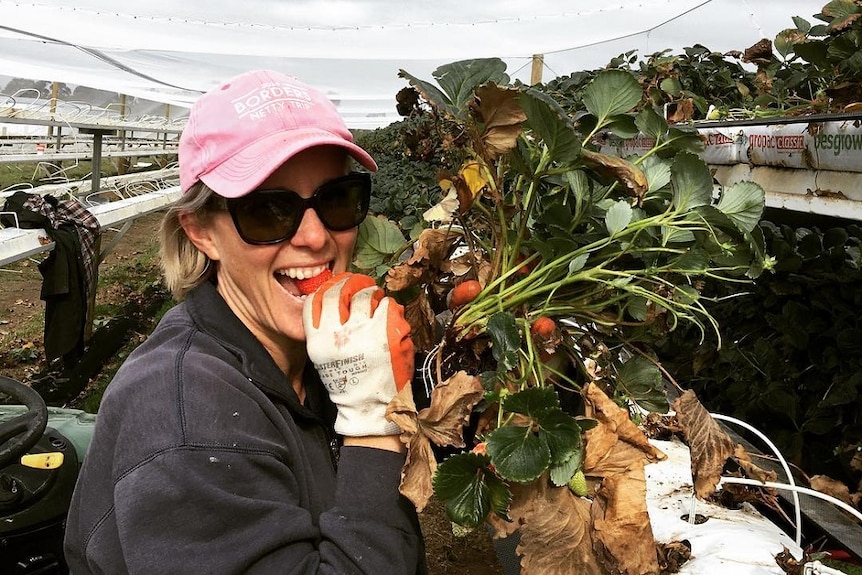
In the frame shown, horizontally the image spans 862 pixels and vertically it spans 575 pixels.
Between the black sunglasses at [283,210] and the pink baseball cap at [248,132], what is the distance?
0.06 m

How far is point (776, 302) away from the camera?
11.9ft

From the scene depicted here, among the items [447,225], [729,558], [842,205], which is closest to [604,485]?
[729,558]

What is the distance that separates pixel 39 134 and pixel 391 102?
9129 mm

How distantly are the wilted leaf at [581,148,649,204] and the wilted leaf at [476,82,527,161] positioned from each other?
148mm

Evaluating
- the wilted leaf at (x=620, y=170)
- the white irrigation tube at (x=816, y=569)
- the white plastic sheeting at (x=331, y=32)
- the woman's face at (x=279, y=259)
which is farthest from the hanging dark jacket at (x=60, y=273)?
the white irrigation tube at (x=816, y=569)

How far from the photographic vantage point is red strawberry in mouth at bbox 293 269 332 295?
61.2 inches

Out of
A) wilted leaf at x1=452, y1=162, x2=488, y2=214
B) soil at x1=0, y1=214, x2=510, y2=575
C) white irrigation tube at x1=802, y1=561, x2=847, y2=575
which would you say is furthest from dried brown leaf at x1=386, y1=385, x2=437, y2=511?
soil at x1=0, y1=214, x2=510, y2=575

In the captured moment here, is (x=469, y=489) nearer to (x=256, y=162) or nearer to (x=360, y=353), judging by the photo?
(x=360, y=353)

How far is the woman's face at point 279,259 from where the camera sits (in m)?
1.52

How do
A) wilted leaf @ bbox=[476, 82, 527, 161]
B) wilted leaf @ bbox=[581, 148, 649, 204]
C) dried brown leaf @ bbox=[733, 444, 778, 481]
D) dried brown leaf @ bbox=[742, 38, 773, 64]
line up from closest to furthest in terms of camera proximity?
Result: wilted leaf @ bbox=[476, 82, 527, 161] < wilted leaf @ bbox=[581, 148, 649, 204] < dried brown leaf @ bbox=[733, 444, 778, 481] < dried brown leaf @ bbox=[742, 38, 773, 64]

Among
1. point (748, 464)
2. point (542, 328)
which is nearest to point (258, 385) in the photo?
point (542, 328)

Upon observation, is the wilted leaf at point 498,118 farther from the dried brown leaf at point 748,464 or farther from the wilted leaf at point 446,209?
the dried brown leaf at point 748,464

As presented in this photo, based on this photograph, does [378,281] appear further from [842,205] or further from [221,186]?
[842,205]

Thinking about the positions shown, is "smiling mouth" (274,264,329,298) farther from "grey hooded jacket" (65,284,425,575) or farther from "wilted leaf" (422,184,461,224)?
"wilted leaf" (422,184,461,224)
